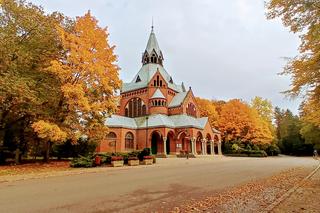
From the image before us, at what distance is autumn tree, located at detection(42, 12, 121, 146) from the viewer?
1966 cm

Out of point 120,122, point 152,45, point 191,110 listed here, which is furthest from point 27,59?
point 152,45

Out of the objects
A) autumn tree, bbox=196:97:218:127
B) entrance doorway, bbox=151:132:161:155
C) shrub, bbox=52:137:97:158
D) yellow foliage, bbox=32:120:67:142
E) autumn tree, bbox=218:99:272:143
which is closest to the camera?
yellow foliage, bbox=32:120:67:142

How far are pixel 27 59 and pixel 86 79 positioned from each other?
164 inches

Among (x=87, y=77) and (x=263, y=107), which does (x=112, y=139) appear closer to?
(x=87, y=77)

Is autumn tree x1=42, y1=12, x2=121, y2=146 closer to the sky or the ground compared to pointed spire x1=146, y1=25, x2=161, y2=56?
closer to the ground

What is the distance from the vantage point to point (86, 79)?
2086 cm

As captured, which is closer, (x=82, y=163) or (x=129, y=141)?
(x=82, y=163)

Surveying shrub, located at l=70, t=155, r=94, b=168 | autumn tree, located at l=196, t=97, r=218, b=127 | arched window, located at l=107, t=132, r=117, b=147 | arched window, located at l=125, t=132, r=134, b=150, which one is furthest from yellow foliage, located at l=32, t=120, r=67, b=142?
autumn tree, located at l=196, t=97, r=218, b=127

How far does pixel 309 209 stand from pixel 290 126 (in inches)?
2622

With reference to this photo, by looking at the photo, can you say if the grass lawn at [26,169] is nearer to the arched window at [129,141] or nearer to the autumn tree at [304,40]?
the autumn tree at [304,40]

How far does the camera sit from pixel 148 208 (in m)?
6.90

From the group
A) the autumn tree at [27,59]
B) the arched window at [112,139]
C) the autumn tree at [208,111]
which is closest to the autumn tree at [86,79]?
the autumn tree at [27,59]

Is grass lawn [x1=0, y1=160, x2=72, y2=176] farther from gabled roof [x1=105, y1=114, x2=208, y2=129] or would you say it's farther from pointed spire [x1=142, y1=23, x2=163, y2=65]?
pointed spire [x1=142, y1=23, x2=163, y2=65]

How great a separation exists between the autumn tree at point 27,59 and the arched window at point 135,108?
27.9 m
